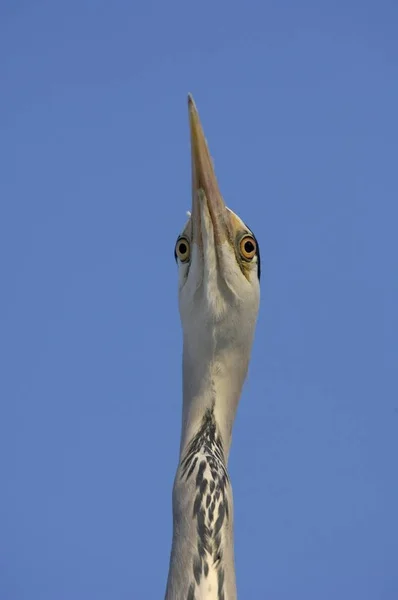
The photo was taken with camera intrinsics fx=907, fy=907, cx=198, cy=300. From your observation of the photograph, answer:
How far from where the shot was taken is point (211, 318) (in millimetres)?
4488

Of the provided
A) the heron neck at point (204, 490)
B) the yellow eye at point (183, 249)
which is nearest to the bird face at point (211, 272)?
the yellow eye at point (183, 249)

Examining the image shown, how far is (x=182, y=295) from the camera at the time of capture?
464 cm

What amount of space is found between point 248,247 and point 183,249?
1.11 feet

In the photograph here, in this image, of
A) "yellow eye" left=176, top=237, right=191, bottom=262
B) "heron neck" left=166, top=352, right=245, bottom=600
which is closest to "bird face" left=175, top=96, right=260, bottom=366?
"yellow eye" left=176, top=237, right=191, bottom=262

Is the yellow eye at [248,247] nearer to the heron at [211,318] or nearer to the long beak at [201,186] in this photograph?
the heron at [211,318]

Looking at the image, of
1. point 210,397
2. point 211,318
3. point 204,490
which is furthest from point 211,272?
point 204,490

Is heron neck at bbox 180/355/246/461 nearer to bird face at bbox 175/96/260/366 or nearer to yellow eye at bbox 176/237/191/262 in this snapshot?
bird face at bbox 175/96/260/366

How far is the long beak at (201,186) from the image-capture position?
456 centimetres

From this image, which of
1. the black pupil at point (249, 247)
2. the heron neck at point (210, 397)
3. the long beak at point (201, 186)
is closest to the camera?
the heron neck at point (210, 397)

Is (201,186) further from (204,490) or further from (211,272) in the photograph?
(204,490)

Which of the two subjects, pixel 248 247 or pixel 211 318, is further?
pixel 248 247

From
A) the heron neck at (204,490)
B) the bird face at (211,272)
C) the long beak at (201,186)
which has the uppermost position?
the long beak at (201,186)

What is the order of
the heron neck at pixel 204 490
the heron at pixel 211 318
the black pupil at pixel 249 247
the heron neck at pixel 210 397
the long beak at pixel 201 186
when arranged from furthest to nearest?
the black pupil at pixel 249 247 → the long beak at pixel 201 186 → the heron neck at pixel 210 397 → the heron at pixel 211 318 → the heron neck at pixel 204 490

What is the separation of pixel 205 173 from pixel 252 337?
2.87 feet
